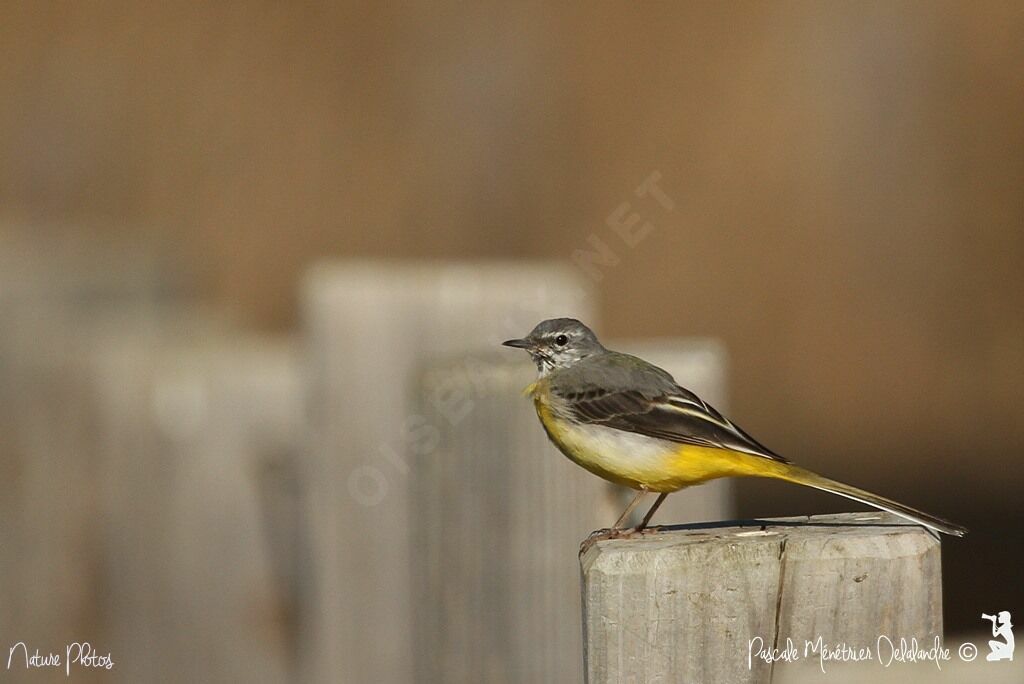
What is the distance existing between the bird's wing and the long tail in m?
0.06

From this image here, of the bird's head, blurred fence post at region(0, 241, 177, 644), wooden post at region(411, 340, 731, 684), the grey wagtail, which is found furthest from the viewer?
blurred fence post at region(0, 241, 177, 644)

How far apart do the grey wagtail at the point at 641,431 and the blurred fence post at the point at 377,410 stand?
29 cm

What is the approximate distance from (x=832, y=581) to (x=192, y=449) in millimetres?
2947

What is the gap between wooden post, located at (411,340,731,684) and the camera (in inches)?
A: 162

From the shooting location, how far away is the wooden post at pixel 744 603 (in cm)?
270

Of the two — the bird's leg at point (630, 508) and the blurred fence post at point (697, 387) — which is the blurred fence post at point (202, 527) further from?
the blurred fence post at point (697, 387)

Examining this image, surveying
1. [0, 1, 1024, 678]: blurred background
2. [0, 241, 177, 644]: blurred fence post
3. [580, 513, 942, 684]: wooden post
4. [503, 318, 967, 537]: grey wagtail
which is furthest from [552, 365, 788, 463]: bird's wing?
[0, 1, 1024, 678]: blurred background

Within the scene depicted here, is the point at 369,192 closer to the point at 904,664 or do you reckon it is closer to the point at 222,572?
the point at 222,572

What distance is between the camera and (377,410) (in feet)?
15.2

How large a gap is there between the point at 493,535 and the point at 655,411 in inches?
35.0

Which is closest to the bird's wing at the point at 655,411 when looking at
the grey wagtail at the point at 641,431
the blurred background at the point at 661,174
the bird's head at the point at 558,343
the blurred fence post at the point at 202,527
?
the grey wagtail at the point at 641,431

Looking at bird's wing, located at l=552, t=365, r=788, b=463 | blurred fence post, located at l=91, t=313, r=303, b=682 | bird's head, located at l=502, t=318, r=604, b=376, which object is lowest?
blurred fence post, located at l=91, t=313, r=303, b=682

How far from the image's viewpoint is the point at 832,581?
277cm

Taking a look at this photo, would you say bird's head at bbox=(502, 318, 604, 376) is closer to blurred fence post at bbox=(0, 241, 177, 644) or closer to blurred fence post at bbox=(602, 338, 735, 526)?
blurred fence post at bbox=(602, 338, 735, 526)
